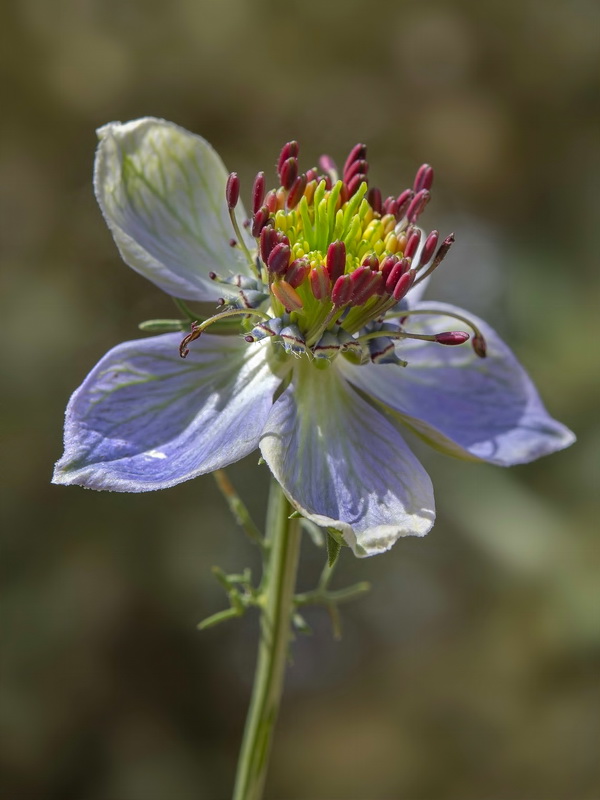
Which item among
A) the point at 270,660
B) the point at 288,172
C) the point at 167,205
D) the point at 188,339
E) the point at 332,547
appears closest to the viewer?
the point at 332,547

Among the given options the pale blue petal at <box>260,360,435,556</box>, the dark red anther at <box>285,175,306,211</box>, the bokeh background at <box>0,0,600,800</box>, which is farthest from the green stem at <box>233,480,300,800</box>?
the bokeh background at <box>0,0,600,800</box>

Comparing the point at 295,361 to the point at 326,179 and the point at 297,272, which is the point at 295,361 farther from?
the point at 326,179

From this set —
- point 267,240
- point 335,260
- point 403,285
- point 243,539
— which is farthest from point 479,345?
point 243,539

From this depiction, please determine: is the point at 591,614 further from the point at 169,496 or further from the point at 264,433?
the point at 264,433

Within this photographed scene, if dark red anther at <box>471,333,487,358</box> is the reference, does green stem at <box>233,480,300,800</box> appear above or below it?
below

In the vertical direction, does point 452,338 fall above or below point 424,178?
below

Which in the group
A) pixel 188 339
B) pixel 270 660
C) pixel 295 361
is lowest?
pixel 270 660

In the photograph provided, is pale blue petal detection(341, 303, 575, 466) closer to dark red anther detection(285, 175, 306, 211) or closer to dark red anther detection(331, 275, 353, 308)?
dark red anther detection(331, 275, 353, 308)

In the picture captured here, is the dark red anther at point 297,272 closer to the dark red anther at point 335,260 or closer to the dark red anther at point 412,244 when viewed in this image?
the dark red anther at point 335,260
